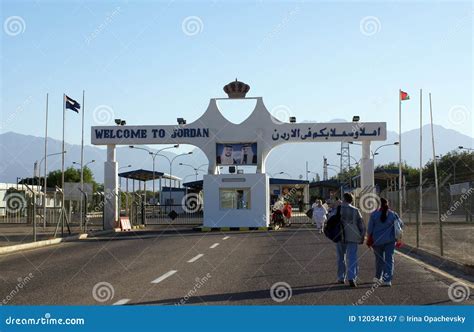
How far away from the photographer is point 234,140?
125ft

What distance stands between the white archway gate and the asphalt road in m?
15.3

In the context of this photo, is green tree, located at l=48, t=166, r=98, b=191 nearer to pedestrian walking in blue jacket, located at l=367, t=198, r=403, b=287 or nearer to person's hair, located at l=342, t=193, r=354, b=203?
pedestrian walking in blue jacket, located at l=367, t=198, r=403, b=287

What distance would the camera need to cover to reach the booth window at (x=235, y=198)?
37062 mm

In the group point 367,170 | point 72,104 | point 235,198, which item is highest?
point 72,104

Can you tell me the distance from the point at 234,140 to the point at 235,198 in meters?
3.31

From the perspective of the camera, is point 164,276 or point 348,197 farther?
point 164,276

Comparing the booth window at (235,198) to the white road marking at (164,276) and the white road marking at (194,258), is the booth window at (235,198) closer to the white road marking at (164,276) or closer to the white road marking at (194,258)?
the white road marking at (194,258)

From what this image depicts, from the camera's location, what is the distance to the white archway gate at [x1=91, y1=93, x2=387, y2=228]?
36.9m

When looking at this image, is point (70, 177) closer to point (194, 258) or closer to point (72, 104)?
point (72, 104)
